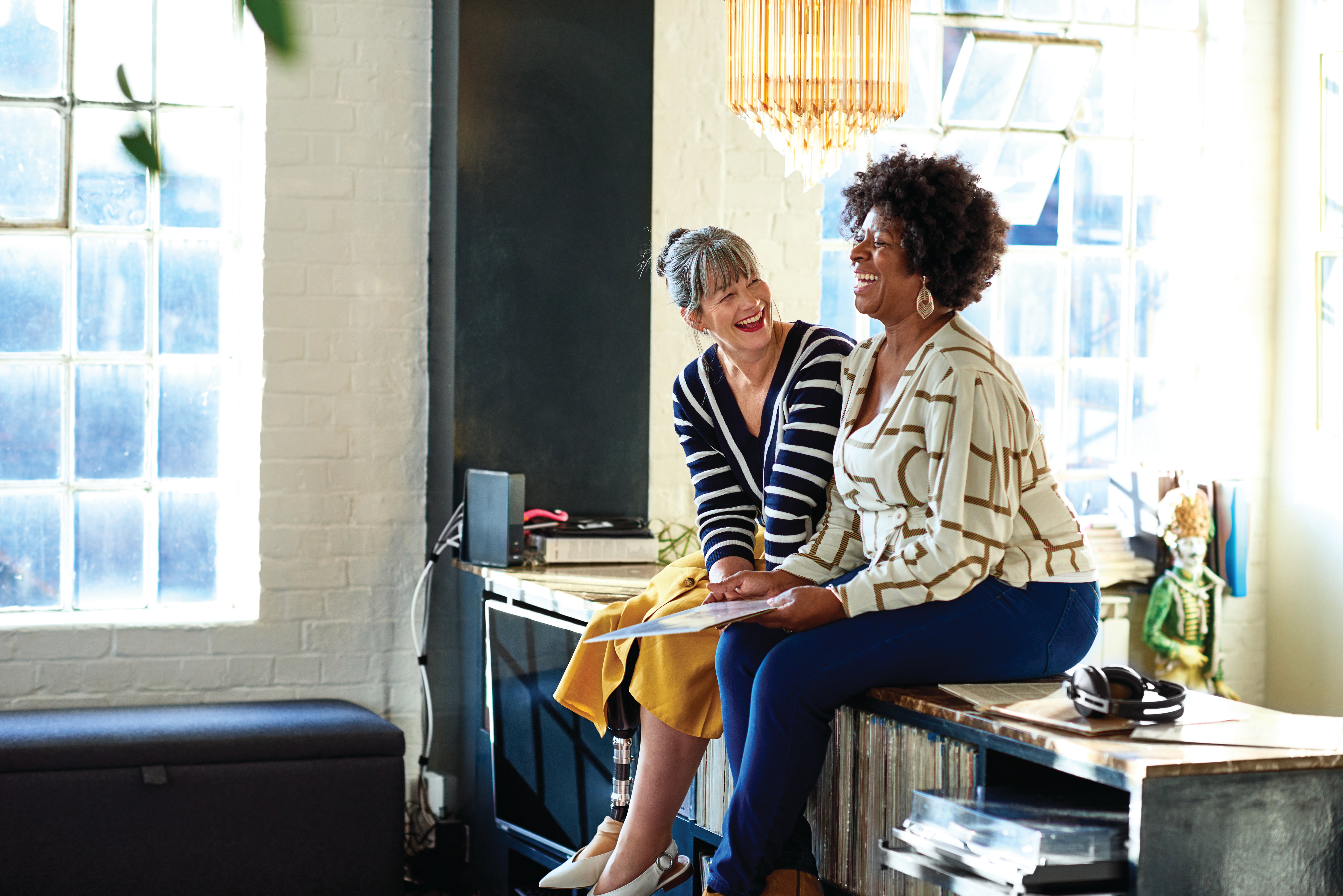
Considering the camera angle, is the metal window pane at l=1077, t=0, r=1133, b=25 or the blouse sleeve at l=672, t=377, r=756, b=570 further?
the metal window pane at l=1077, t=0, r=1133, b=25

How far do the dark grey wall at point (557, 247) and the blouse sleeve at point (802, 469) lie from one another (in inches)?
55.7

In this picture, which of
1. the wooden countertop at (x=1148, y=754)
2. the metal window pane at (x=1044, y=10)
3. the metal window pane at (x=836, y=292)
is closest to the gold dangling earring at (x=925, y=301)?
the wooden countertop at (x=1148, y=754)

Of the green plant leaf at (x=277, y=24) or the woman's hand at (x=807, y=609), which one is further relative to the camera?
the woman's hand at (x=807, y=609)

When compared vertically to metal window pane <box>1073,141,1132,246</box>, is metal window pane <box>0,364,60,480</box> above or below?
below

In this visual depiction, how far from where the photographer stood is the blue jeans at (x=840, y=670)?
6.66 feet

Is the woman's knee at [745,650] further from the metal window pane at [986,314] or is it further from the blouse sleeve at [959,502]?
the metal window pane at [986,314]

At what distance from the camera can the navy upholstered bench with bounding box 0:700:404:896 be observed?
10.5ft

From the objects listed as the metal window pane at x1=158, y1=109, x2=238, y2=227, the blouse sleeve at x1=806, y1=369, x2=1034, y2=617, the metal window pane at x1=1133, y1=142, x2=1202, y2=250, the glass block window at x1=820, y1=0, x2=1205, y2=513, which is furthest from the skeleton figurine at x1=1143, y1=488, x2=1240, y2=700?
the metal window pane at x1=158, y1=109, x2=238, y2=227

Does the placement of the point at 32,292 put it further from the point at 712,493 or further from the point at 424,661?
the point at 712,493

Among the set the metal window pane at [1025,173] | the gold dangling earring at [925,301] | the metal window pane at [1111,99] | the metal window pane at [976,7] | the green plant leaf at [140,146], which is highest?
the metal window pane at [976,7]

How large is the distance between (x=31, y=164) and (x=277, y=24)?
385 cm

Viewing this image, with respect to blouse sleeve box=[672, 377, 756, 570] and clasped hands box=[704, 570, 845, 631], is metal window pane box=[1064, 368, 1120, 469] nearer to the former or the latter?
blouse sleeve box=[672, 377, 756, 570]

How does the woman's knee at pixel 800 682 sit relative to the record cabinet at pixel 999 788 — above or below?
above

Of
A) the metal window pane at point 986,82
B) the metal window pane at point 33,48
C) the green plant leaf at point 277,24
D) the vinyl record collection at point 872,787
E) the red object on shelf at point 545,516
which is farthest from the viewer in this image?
the metal window pane at point 986,82
